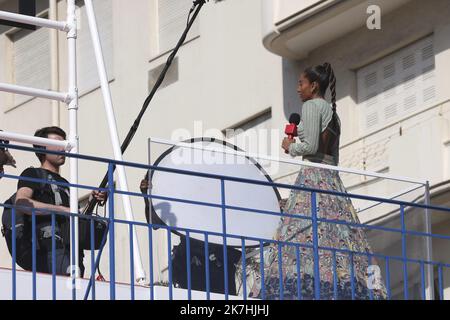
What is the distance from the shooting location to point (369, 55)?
21.8 meters

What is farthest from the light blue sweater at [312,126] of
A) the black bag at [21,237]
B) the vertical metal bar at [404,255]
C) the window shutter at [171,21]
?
the window shutter at [171,21]

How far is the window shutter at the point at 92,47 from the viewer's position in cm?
2677

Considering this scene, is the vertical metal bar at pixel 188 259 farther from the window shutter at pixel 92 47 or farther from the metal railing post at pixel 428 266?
the window shutter at pixel 92 47

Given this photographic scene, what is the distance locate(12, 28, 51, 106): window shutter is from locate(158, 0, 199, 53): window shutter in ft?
8.96

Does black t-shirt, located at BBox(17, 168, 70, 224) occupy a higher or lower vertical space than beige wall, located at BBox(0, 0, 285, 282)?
lower

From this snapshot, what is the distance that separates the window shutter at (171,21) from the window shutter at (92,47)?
1.09 meters

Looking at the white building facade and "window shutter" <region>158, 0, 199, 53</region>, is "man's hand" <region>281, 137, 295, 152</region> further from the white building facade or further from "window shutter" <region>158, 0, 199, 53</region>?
"window shutter" <region>158, 0, 199, 53</region>

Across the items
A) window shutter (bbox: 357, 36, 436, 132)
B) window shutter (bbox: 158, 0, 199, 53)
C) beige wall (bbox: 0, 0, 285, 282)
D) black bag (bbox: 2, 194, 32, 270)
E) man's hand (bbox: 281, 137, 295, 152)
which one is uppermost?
window shutter (bbox: 158, 0, 199, 53)

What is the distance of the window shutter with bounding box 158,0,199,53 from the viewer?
25250mm

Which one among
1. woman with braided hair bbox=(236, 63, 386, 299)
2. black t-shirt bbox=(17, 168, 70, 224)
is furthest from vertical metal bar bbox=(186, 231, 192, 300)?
black t-shirt bbox=(17, 168, 70, 224)

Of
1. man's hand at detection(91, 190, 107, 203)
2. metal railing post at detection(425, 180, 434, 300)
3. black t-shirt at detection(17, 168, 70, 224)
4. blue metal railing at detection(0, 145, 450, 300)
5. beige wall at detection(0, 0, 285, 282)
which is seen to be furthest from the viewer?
beige wall at detection(0, 0, 285, 282)

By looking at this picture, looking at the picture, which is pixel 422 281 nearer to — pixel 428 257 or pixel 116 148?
pixel 428 257

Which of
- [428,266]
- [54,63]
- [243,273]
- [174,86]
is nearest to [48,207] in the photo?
[243,273]
